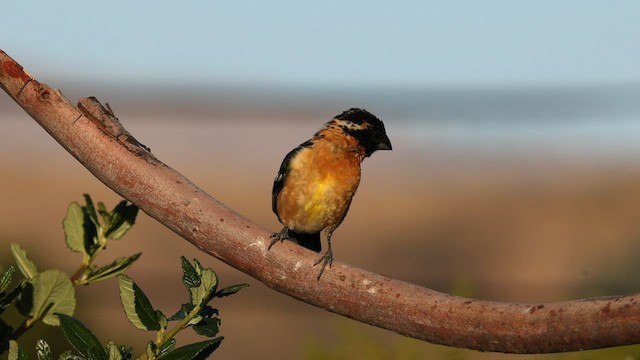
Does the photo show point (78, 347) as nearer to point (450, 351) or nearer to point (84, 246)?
point (84, 246)

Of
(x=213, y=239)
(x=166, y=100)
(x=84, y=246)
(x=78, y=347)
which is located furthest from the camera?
(x=166, y=100)

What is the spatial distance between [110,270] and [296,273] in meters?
0.50

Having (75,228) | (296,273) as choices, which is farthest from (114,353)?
(296,273)

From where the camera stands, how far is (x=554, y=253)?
491 inches

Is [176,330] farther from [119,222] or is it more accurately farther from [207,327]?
[119,222]

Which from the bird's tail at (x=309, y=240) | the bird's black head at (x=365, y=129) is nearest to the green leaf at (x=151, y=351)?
the bird's black head at (x=365, y=129)

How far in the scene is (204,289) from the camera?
145 centimetres

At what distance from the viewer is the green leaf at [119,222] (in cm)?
167

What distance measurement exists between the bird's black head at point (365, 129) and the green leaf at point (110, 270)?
2079mm

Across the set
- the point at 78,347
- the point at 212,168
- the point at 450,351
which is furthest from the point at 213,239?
the point at 212,168

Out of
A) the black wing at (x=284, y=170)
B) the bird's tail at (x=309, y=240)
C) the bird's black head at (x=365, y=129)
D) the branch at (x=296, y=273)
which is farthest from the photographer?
the bird's tail at (x=309, y=240)

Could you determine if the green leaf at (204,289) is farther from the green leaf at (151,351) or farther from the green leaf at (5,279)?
the green leaf at (5,279)

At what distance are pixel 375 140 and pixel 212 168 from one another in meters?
13.9

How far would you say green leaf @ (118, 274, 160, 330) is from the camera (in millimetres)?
1447
